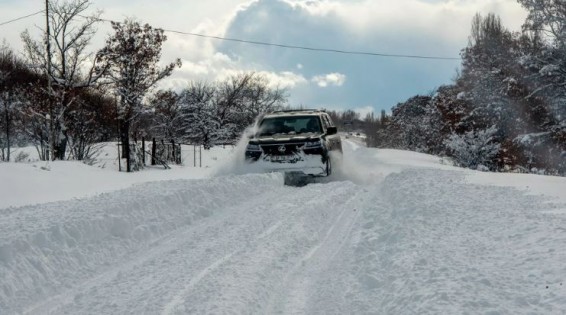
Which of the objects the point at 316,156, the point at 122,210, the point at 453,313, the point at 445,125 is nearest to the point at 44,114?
the point at 316,156

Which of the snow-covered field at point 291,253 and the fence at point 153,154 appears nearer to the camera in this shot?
the snow-covered field at point 291,253

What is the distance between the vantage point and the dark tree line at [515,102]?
2414 centimetres

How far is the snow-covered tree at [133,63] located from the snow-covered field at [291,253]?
13.8 m

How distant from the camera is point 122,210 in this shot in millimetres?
6820

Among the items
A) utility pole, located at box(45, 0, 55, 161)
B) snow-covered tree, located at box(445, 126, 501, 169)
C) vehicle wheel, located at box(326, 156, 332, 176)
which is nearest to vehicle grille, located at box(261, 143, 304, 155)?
vehicle wheel, located at box(326, 156, 332, 176)

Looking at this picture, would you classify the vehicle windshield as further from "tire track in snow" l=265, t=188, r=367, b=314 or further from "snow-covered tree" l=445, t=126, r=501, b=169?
"snow-covered tree" l=445, t=126, r=501, b=169

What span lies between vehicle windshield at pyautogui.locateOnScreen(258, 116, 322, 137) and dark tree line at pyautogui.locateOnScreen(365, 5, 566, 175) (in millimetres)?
11888

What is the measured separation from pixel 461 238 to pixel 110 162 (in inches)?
807

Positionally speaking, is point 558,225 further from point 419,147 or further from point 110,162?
point 419,147

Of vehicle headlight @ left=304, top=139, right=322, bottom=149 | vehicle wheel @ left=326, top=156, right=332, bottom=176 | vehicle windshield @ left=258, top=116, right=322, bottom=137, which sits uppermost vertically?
vehicle windshield @ left=258, top=116, right=322, bottom=137

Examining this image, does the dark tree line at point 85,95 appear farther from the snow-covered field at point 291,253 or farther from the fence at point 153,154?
the snow-covered field at point 291,253

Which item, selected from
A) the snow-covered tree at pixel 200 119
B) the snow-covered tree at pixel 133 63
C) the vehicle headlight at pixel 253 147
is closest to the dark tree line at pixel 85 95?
the snow-covered tree at pixel 133 63

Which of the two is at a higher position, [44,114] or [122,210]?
[44,114]

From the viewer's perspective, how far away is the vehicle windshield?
1254 cm
